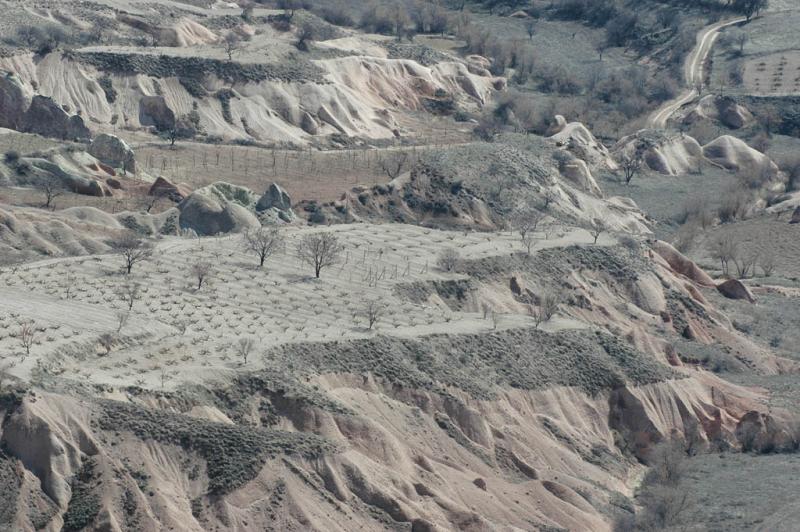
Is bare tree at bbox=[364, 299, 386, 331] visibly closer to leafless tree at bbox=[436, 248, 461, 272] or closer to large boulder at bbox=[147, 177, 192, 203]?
leafless tree at bbox=[436, 248, 461, 272]

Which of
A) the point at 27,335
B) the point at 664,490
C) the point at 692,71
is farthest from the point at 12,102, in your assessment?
the point at 692,71

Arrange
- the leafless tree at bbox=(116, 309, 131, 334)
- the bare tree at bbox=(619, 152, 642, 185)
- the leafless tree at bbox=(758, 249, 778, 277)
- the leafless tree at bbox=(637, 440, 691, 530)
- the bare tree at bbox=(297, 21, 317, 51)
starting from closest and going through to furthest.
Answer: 1. the leafless tree at bbox=(637, 440, 691, 530)
2. the leafless tree at bbox=(116, 309, 131, 334)
3. the leafless tree at bbox=(758, 249, 778, 277)
4. the bare tree at bbox=(619, 152, 642, 185)
5. the bare tree at bbox=(297, 21, 317, 51)

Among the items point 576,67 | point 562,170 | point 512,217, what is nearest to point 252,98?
point 562,170

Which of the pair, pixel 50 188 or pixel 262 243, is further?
pixel 50 188

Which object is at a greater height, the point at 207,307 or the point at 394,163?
the point at 207,307

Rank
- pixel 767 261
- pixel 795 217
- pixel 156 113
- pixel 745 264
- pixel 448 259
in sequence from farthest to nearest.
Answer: pixel 795 217 < pixel 156 113 < pixel 767 261 < pixel 745 264 < pixel 448 259

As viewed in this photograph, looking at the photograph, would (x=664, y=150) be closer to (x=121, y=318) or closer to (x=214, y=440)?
(x=121, y=318)

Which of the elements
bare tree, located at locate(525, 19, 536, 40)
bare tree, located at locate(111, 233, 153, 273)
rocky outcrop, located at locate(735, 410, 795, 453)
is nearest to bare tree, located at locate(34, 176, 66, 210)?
bare tree, located at locate(111, 233, 153, 273)

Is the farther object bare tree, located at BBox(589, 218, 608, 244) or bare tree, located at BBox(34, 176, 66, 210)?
bare tree, located at BBox(589, 218, 608, 244)
